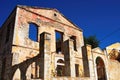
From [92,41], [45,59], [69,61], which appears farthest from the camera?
[92,41]

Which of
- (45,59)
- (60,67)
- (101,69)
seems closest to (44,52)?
(45,59)

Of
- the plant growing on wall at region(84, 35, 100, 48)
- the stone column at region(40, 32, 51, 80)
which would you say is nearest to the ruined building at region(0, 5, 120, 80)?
the stone column at region(40, 32, 51, 80)

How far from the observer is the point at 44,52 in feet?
36.1

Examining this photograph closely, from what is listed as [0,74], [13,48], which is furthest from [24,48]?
[0,74]

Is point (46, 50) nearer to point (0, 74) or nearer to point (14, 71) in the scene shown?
point (14, 71)

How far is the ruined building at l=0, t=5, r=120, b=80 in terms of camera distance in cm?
1182

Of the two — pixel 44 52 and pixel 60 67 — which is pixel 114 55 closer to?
pixel 60 67

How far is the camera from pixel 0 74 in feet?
49.8

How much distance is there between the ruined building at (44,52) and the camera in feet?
38.8

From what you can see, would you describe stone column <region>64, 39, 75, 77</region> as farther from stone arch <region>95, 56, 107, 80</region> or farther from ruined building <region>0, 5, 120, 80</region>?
stone arch <region>95, 56, 107, 80</region>

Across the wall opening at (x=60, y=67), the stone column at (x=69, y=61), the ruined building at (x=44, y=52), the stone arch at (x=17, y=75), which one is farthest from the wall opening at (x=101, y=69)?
the stone arch at (x=17, y=75)

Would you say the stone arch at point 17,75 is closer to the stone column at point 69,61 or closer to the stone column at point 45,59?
the stone column at point 45,59

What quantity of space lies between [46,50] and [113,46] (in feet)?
60.1

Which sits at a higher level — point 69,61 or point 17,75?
point 69,61
